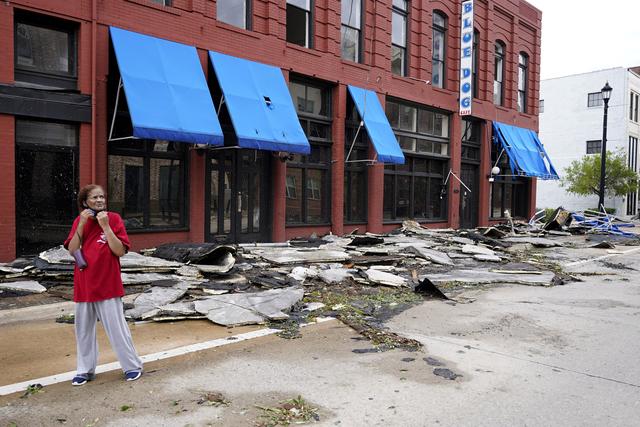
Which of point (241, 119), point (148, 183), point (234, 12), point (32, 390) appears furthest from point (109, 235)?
point (234, 12)

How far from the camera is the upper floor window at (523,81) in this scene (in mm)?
27484

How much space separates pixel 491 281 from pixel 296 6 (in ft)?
33.8

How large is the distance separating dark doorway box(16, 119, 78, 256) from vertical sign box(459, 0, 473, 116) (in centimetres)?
1565

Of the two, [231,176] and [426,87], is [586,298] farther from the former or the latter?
[426,87]

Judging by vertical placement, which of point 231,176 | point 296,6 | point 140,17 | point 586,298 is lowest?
point 586,298

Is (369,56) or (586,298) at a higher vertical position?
(369,56)

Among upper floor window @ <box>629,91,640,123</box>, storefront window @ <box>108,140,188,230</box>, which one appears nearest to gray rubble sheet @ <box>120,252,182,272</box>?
storefront window @ <box>108,140,188,230</box>

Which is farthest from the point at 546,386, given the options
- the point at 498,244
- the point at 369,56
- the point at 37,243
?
the point at 369,56

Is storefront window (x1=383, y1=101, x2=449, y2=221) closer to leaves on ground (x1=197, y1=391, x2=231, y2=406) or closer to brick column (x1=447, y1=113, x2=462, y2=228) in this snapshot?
brick column (x1=447, y1=113, x2=462, y2=228)

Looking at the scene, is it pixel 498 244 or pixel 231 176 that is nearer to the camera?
pixel 231 176

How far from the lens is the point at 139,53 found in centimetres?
1161

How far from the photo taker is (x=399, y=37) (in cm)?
1967

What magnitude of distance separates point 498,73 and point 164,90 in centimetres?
1897

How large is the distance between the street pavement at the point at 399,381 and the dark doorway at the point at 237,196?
7748mm
